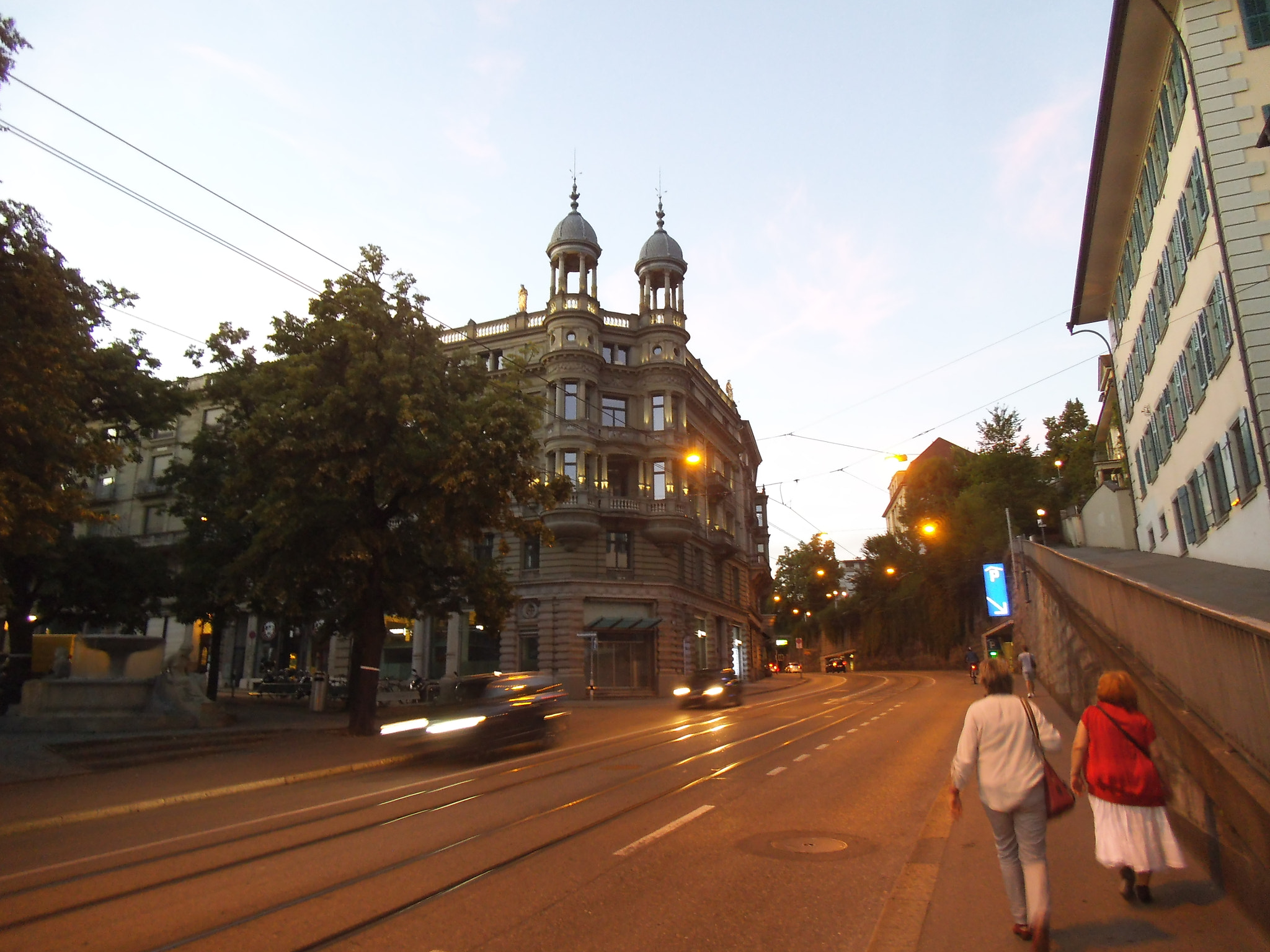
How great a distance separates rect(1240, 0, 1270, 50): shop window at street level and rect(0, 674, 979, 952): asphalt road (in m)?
15.4

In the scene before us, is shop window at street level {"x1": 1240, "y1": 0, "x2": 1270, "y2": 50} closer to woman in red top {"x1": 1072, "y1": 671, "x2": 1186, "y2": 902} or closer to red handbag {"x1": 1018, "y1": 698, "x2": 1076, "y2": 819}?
woman in red top {"x1": 1072, "y1": 671, "x2": 1186, "y2": 902}

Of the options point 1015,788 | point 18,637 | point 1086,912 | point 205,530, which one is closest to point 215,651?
point 205,530

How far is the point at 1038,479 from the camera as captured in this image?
6000 cm

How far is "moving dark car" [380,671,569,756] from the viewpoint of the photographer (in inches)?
629

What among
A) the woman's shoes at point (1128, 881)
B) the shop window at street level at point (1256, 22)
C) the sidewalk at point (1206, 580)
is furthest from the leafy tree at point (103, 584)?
the shop window at street level at point (1256, 22)

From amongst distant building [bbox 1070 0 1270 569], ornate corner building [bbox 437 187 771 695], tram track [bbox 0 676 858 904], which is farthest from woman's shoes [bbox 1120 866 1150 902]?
ornate corner building [bbox 437 187 771 695]

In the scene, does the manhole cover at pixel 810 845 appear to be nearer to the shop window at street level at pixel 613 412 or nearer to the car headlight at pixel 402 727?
the car headlight at pixel 402 727

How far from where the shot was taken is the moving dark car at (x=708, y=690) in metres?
30.3

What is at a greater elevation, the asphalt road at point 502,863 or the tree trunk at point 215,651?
the tree trunk at point 215,651

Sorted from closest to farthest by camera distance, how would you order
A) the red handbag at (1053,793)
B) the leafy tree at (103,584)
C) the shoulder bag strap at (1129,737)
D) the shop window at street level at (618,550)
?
the red handbag at (1053,793) → the shoulder bag strap at (1129,737) → the leafy tree at (103,584) → the shop window at street level at (618,550)

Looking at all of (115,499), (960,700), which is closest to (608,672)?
(960,700)

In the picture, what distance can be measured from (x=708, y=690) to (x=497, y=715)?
1540 centimetres

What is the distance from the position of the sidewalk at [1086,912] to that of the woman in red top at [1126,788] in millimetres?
301

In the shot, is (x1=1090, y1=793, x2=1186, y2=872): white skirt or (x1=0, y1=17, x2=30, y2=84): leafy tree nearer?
(x1=1090, y1=793, x2=1186, y2=872): white skirt
